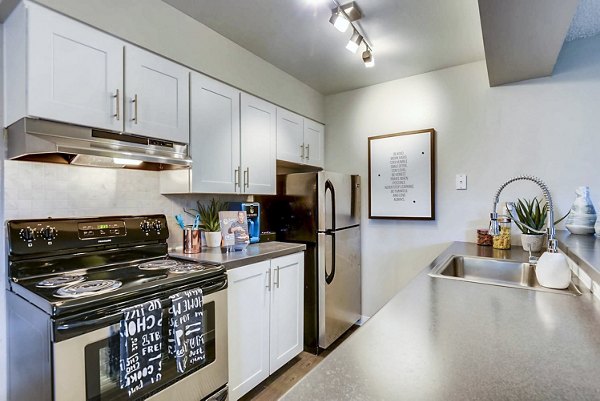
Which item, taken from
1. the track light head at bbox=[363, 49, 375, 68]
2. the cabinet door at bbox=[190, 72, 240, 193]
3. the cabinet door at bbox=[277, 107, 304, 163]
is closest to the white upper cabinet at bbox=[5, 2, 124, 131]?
the cabinet door at bbox=[190, 72, 240, 193]

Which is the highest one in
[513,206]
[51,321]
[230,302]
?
[513,206]

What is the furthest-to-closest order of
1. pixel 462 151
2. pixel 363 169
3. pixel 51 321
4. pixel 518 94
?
pixel 363 169 → pixel 462 151 → pixel 518 94 → pixel 51 321

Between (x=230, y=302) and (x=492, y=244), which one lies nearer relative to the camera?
(x=230, y=302)

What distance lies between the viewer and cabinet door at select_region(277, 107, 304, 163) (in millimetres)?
2529

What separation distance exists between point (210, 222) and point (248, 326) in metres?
0.74

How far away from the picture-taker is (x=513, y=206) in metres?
2.15

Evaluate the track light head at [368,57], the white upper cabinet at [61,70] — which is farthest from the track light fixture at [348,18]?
the white upper cabinet at [61,70]

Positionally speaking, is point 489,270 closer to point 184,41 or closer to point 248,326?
point 248,326

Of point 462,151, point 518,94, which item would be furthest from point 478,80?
point 462,151

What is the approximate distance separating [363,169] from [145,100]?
1.95 meters

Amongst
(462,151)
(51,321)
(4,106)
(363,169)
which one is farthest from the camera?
(363,169)

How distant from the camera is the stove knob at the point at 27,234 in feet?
4.40

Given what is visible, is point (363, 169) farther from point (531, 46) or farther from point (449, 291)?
point (449, 291)

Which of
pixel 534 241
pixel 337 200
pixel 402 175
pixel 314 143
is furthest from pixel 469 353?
pixel 314 143
